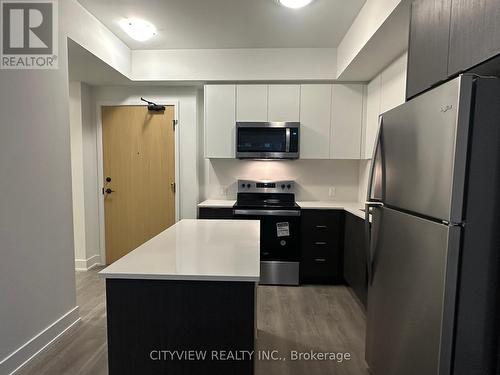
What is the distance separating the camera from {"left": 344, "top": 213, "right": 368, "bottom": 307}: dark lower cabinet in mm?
2486

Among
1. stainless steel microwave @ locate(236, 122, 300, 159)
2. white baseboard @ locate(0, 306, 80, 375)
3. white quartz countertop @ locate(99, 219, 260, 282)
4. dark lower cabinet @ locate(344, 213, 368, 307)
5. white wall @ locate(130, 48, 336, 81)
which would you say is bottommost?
white baseboard @ locate(0, 306, 80, 375)

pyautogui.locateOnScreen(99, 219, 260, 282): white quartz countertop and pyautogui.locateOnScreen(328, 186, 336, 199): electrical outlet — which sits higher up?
pyautogui.locateOnScreen(328, 186, 336, 199): electrical outlet

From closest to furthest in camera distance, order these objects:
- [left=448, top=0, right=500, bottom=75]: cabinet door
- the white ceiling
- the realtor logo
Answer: [left=448, top=0, right=500, bottom=75]: cabinet door < the realtor logo < the white ceiling

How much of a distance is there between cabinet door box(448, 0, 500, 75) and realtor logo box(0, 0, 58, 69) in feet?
8.12

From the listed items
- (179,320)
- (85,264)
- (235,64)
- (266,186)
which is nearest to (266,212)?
(266,186)

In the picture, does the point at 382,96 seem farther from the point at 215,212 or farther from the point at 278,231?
the point at 215,212

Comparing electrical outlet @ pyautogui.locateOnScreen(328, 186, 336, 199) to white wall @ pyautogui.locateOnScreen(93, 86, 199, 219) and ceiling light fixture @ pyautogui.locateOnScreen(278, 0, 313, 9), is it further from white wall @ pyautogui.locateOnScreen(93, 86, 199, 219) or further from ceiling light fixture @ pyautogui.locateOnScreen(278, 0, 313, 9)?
ceiling light fixture @ pyautogui.locateOnScreen(278, 0, 313, 9)

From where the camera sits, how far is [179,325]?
1135mm

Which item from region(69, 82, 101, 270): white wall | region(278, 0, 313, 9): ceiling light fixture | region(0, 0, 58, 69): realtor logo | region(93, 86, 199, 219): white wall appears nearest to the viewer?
region(0, 0, 58, 69): realtor logo

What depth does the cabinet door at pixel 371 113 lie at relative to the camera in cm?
288

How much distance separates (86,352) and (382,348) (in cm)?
201

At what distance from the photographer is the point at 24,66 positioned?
1.86 m

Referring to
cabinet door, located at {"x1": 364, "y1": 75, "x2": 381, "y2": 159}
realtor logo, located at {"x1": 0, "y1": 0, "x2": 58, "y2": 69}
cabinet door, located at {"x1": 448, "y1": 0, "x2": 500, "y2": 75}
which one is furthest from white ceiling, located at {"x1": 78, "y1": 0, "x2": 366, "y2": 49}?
cabinet door, located at {"x1": 448, "y1": 0, "x2": 500, "y2": 75}

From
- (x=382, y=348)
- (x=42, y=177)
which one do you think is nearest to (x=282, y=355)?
(x=382, y=348)
